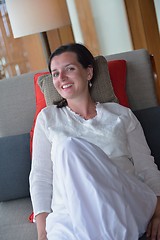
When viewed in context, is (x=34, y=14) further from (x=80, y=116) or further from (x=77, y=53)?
(x=80, y=116)

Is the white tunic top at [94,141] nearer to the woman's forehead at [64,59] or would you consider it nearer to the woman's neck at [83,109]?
the woman's neck at [83,109]

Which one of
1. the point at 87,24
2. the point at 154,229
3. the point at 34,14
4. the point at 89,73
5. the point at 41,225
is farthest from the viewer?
the point at 87,24

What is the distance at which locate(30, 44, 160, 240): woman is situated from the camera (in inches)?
41.8

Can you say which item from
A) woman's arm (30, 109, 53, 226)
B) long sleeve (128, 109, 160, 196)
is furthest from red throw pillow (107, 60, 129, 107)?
woman's arm (30, 109, 53, 226)

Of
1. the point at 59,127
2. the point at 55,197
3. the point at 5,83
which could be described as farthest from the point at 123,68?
the point at 55,197

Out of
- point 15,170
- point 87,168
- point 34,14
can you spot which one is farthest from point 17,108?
point 87,168

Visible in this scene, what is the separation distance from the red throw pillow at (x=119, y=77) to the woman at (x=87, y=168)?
6.9 inches

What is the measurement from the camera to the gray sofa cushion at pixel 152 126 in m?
1.64

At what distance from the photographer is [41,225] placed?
4.43ft

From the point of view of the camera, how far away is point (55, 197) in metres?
1.37

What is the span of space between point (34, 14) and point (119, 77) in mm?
998

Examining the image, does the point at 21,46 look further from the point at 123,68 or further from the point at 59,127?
the point at 59,127

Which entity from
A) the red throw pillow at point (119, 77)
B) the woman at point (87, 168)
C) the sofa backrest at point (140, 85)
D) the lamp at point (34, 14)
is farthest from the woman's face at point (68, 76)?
the lamp at point (34, 14)

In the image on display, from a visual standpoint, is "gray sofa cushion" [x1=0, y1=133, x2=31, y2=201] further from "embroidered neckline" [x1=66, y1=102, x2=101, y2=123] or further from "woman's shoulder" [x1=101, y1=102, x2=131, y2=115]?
"woman's shoulder" [x1=101, y1=102, x2=131, y2=115]
